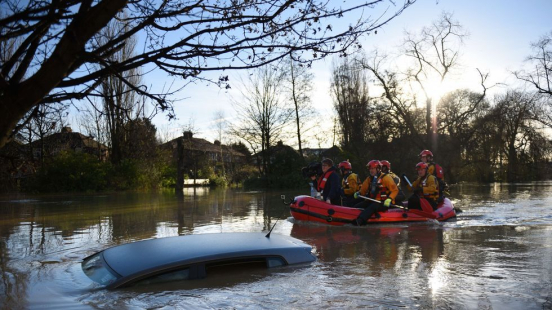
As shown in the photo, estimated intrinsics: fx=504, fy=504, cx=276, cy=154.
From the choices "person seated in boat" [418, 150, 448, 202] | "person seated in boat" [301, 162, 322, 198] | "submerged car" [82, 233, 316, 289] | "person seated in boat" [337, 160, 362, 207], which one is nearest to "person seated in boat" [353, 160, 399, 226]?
"person seated in boat" [337, 160, 362, 207]

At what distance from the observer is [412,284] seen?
6.60m

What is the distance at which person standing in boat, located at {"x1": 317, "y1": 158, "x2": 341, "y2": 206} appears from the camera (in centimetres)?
1505

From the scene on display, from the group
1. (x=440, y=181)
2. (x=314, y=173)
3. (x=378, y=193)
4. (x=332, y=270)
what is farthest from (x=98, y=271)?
(x=440, y=181)

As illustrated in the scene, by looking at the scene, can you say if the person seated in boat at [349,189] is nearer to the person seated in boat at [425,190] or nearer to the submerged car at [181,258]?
the person seated in boat at [425,190]

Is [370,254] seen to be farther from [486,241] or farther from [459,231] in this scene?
[459,231]

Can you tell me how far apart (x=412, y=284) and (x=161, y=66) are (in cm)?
436

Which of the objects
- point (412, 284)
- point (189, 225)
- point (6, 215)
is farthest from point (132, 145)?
point (412, 284)

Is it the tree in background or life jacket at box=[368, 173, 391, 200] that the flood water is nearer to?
life jacket at box=[368, 173, 391, 200]

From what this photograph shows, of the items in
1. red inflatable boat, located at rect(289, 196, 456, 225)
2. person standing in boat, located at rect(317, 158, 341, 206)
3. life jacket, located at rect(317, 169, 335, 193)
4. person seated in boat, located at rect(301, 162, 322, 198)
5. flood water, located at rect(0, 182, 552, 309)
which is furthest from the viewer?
person seated in boat, located at rect(301, 162, 322, 198)

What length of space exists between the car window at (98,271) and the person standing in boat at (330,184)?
9923 millimetres

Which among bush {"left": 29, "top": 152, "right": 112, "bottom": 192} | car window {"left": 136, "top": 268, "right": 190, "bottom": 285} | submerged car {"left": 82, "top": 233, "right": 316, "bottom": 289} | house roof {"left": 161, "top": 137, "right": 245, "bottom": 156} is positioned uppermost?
house roof {"left": 161, "top": 137, "right": 245, "bottom": 156}

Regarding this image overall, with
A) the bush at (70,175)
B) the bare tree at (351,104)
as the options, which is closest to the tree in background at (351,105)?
the bare tree at (351,104)

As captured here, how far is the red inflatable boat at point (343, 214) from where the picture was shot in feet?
46.1

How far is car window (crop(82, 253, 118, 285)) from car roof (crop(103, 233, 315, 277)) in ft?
0.26
